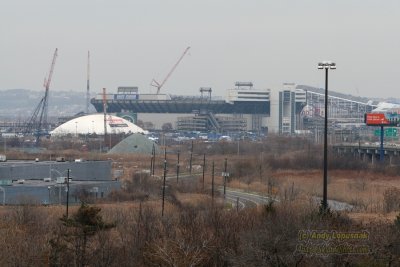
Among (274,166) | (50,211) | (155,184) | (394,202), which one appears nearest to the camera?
(50,211)

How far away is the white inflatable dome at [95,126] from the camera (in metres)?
127

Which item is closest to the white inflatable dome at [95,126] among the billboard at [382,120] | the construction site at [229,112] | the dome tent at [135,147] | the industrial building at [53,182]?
the construction site at [229,112]

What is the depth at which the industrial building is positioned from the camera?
39438 millimetres

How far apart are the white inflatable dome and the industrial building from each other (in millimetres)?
72639

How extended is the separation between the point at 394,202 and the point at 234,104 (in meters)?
120

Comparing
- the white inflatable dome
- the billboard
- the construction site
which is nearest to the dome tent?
the billboard

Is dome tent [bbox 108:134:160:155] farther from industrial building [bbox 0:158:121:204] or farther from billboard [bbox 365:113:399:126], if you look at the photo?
industrial building [bbox 0:158:121:204]

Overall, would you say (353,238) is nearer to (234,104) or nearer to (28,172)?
(28,172)

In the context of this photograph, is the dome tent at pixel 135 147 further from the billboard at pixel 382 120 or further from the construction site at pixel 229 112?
the construction site at pixel 229 112

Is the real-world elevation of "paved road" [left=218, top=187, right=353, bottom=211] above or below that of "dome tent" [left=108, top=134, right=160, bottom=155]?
below

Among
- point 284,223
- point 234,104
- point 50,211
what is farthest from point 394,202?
point 234,104

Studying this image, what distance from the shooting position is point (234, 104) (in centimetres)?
15512

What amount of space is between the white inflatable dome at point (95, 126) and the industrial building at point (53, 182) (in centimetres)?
7264

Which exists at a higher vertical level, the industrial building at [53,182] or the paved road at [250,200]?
the industrial building at [53,182]
